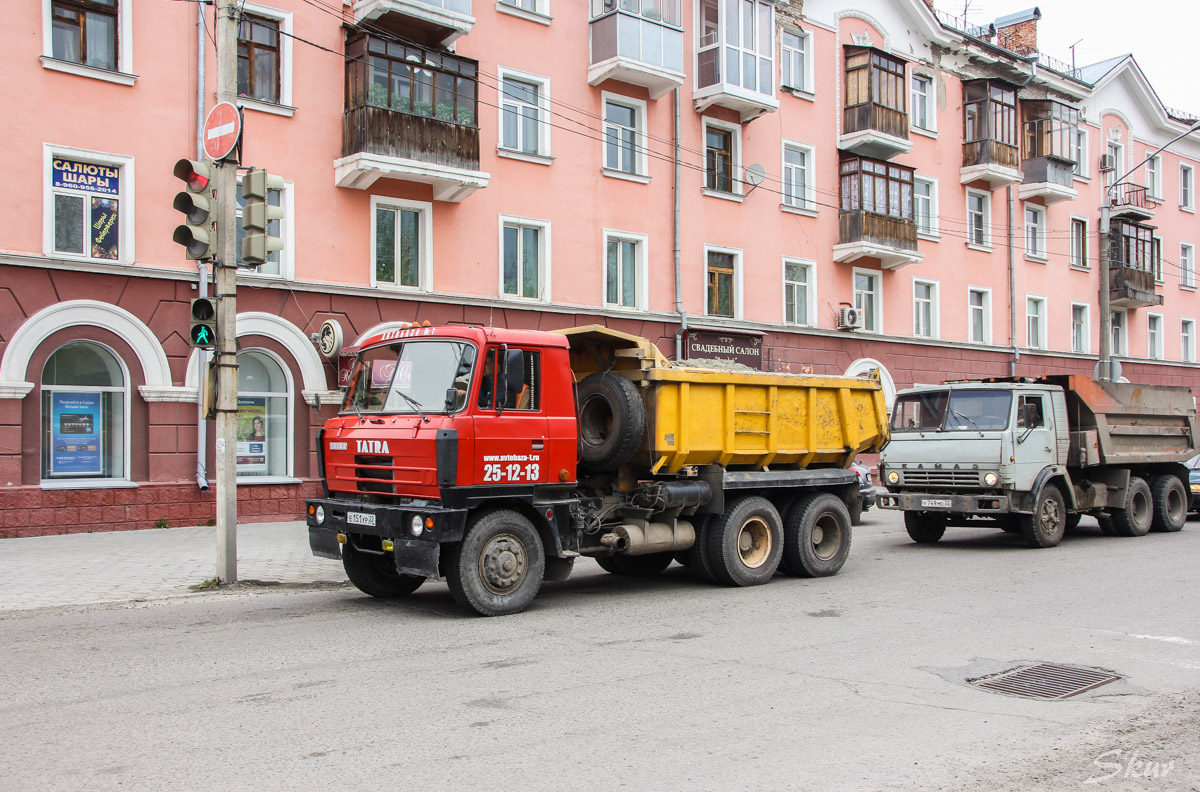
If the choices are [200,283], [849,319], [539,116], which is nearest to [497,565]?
[200,283]

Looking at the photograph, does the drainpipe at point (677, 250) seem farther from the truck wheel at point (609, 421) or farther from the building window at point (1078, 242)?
the building window at point (1078, 242)

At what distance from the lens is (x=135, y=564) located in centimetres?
1295

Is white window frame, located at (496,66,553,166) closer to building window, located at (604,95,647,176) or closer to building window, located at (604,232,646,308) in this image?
building window, located at (604,95,647,176)

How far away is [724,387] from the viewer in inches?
432

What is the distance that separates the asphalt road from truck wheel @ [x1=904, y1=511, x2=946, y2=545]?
16.2ft

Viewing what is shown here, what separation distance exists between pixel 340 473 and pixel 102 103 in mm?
10767

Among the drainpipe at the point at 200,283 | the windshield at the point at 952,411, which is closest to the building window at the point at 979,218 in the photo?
the windshield at the point at 952,411

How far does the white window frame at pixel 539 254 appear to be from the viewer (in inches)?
848

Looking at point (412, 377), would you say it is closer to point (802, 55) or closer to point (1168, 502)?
point (1168, 502)

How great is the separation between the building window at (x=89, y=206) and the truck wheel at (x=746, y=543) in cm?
1155

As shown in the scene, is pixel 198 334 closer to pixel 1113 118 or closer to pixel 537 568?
pixel 537 568

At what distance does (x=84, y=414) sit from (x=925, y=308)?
24.0 m

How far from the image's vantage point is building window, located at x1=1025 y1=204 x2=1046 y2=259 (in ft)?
116

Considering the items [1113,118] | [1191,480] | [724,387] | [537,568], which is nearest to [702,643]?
[537,568]
